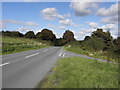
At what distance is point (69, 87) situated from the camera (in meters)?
5.03

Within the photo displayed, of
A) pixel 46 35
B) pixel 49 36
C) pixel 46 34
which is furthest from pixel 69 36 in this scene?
pixel 46 34

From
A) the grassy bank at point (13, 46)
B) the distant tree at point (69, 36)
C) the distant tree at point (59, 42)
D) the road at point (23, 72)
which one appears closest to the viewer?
the road at point (23, 72)

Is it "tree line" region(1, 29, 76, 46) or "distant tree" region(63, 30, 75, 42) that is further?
"distant tree" region(63, 30, 75, 42)

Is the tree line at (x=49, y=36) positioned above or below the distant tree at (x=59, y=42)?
above

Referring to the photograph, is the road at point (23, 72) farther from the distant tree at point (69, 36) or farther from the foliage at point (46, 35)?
the distant tree at point (69, 36)

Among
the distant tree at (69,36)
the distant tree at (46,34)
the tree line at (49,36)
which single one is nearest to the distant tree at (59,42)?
the tree line at (49,36)

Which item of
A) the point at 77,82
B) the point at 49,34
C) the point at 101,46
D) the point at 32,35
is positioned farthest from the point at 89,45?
the point at 32,35

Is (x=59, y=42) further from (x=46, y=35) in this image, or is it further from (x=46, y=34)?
(x=46, y=34)

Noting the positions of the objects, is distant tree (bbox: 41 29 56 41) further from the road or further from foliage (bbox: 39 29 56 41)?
the road

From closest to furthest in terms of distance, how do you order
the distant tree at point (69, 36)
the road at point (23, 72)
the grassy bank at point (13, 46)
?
the road at point (23, 72)
the grassy bank at point (13, 46)
the distant tree at point (69, 36)

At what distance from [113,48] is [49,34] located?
284 feet

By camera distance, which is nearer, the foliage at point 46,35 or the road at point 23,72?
the road at point 23,72

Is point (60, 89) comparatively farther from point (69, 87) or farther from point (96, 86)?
point (96, 86)

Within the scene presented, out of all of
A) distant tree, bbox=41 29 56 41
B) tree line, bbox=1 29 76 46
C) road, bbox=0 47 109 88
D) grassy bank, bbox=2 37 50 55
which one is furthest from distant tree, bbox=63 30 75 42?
road, bbox=0 47 109 88
